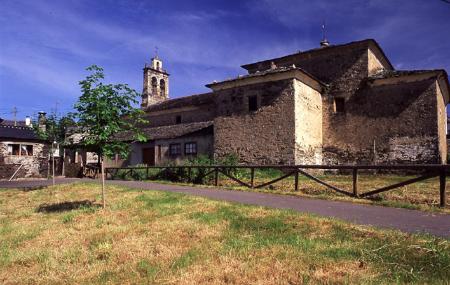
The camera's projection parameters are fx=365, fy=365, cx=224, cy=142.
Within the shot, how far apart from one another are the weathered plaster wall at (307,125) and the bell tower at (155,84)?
22.2 m

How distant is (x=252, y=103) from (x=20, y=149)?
67.2 feet

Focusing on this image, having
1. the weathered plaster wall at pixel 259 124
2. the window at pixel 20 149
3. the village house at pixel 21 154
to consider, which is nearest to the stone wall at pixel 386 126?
the weathered plaster wall at pixel 259 124

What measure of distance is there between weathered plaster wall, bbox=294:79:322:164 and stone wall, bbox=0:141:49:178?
21913mm

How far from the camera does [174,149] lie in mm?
25109

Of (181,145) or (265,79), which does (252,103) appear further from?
(181,145)

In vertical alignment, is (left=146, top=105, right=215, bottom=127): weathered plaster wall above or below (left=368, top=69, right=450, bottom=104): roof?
below

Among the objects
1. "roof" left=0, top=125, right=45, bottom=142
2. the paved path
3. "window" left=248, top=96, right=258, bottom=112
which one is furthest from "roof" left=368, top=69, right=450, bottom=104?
"roof" left=0, top=125, right=45, bottom=142

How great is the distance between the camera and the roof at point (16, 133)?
29041 millimetres

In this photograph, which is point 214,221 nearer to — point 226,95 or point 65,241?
point 65,241

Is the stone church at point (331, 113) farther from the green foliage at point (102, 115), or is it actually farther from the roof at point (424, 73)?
the green foliage at point (102, 115)

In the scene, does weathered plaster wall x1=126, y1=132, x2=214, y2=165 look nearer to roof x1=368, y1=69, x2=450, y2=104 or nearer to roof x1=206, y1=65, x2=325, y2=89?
roof x1=206, y1=65, x2=325, y2=89

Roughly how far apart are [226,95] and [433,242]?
58.5 feet

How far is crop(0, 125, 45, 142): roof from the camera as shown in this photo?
95.3 feet

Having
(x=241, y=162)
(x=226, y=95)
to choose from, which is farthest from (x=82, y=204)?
(x=226, y=95)
